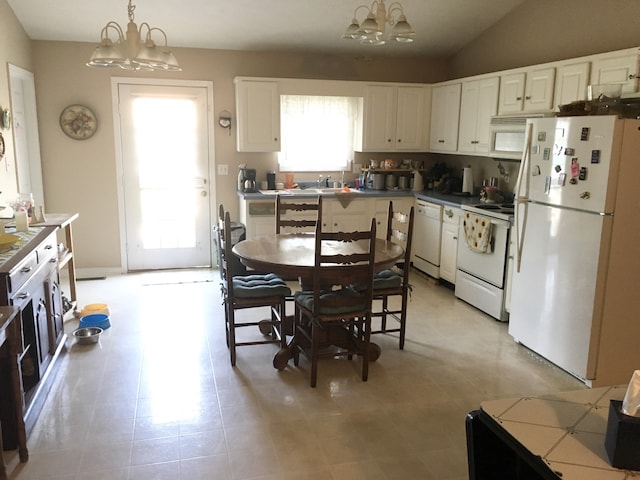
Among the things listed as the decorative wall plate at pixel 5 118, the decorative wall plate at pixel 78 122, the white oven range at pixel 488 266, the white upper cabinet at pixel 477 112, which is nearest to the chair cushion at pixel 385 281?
the white oven range at pixel 488 266

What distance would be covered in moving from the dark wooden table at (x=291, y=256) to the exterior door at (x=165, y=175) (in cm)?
218

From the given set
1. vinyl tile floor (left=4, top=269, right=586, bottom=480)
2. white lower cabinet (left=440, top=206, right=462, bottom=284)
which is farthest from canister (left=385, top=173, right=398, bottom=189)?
vinyl tile floor (left=4, top=269, right=586, bottom=480)

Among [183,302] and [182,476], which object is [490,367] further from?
[183,302]

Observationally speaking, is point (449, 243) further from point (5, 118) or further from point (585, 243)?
point (5, 118)

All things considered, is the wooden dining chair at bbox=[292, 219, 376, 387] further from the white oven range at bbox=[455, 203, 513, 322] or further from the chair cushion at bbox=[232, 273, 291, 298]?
the white oven range at bbox=[455, 203, 513, 322]

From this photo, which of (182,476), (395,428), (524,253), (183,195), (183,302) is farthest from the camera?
(183,195)

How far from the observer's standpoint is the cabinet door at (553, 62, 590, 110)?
12.7 feet

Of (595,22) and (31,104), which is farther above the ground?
(595,22)

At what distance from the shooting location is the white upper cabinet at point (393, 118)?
5910 millimetres

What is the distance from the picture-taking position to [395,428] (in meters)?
2.80

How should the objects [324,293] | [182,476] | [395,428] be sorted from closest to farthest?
[182,476] < [395,428] < [324,293]

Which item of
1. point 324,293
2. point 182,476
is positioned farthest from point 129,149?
point 182,476

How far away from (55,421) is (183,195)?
335cm

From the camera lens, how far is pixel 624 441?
1354 millimetres
